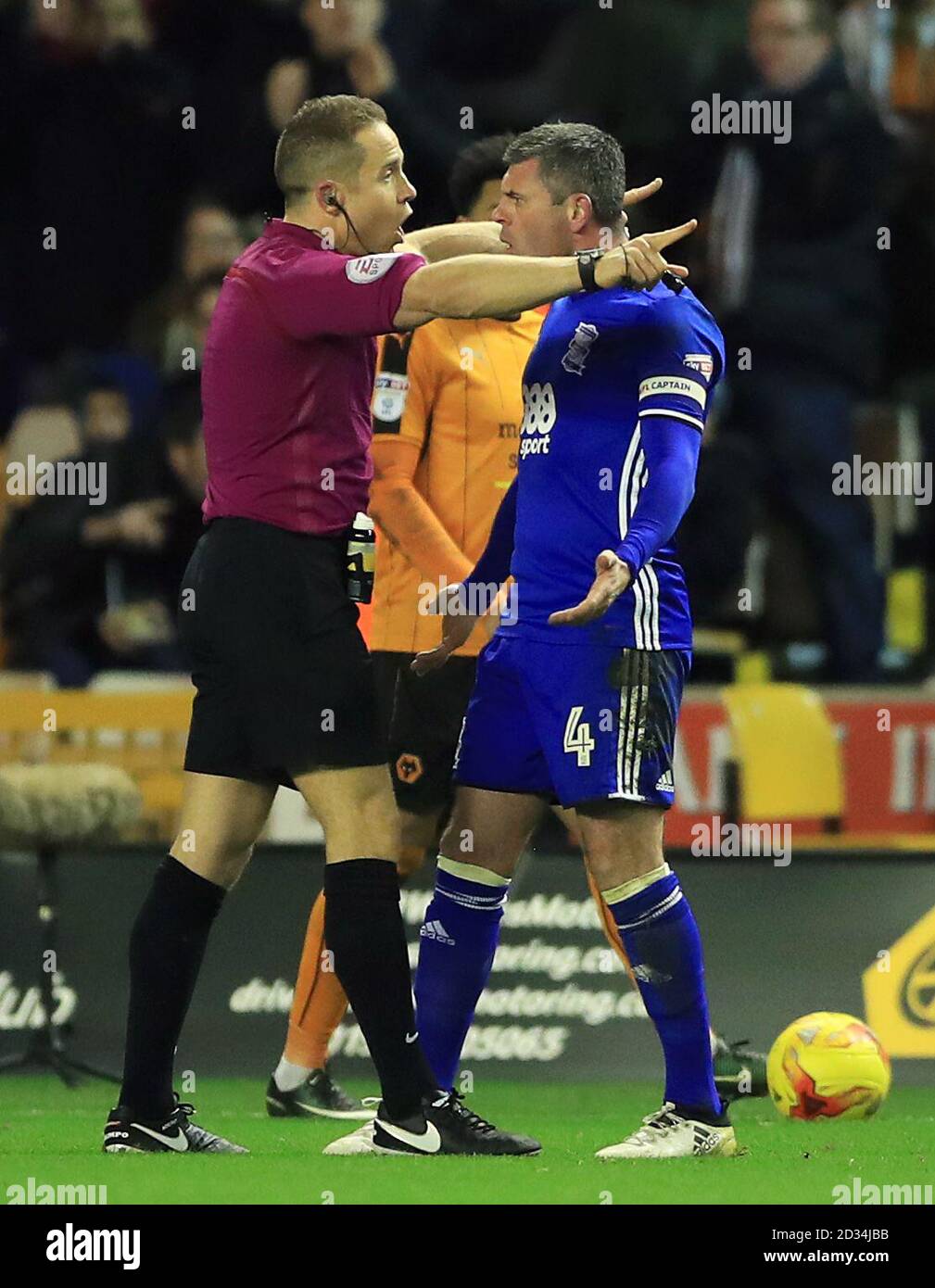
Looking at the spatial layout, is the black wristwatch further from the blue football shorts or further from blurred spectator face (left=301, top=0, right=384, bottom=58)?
blurred spectator face (left=301, top=0, right=384, bottom=58)

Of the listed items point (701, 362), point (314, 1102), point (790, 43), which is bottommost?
point (314, 1102)

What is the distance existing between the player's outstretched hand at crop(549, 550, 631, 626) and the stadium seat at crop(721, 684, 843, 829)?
425 cm

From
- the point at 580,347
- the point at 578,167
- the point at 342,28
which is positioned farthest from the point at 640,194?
the point at 342,28

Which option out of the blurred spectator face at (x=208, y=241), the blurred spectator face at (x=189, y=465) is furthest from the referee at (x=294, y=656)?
the blurred spectator face at (x=208, y=241)

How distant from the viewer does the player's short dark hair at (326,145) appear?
16.3 feet

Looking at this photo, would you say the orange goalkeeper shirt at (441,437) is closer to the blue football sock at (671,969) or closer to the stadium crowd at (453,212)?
the blue football sock at (671,969)

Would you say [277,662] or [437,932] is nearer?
[277,662]

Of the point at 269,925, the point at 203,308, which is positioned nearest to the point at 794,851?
the point at 269,925

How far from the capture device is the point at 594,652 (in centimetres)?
501

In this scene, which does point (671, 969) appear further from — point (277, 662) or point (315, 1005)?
point (315, 1005)

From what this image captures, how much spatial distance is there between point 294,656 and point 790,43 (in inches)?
258

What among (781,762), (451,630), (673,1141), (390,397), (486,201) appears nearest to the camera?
(673,1141)

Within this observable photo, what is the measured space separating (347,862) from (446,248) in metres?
1.62

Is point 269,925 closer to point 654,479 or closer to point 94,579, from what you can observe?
point 654,479
